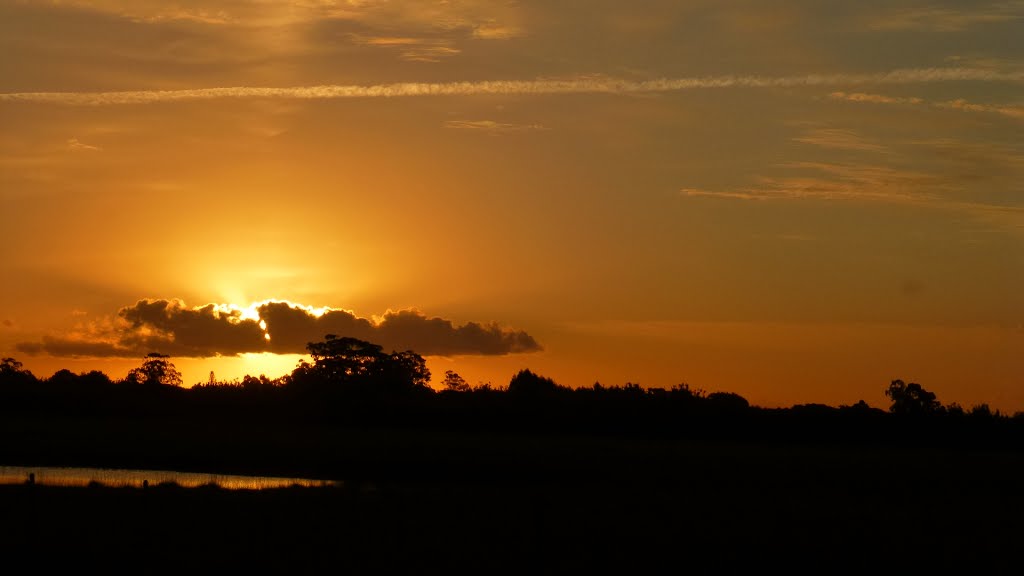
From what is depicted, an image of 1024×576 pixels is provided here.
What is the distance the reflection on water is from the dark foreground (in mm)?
3000

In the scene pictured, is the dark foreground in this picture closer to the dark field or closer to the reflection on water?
the dark field

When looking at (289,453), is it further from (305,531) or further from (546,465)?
(305,531)

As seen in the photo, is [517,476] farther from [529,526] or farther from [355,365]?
[355,365]

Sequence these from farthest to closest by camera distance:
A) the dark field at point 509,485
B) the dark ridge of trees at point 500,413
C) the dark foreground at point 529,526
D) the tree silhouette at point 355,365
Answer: the tree silhouette at point 355,365 → the dark ridge of trees at point 500,413 → the dark field at point 509,485 → the dark foreground at point 529,526

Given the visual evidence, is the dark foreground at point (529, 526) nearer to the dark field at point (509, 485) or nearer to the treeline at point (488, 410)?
the dark field at point (509, 485)

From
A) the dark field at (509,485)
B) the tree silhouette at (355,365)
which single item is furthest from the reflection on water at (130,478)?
the tree silhouette at (355,365)

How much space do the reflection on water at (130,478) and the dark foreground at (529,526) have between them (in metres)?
3.00

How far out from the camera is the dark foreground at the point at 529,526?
25953 mm

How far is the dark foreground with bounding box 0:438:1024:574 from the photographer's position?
25953 millimetres

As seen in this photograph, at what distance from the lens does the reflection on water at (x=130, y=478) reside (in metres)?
43.8

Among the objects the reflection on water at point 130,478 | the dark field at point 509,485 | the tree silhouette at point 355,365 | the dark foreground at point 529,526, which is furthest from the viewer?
the tree silhouette at point 355,365

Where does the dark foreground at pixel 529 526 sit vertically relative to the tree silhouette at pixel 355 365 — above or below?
below

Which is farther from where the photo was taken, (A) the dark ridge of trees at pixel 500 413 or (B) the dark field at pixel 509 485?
(A) the dark ridge of trees at pixel 500 413

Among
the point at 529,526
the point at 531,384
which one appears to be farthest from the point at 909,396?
the point at 529,526
